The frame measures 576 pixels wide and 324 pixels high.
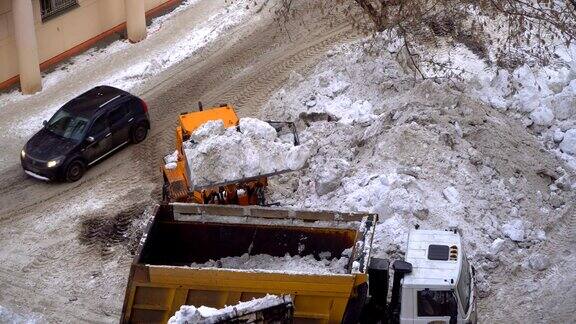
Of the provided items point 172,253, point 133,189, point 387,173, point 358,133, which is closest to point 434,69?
point 358,133

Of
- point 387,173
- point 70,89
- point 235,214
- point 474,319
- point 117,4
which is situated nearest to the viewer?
point 474,319

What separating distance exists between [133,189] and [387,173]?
5708mm

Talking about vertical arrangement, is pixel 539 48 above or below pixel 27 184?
above

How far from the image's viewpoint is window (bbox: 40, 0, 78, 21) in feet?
81.9

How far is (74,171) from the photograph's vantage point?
66.6 ft

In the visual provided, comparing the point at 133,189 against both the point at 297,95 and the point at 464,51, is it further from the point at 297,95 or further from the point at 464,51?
the point at 464,51

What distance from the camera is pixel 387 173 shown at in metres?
17.8

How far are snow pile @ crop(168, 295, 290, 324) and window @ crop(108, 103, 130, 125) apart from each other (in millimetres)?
9370

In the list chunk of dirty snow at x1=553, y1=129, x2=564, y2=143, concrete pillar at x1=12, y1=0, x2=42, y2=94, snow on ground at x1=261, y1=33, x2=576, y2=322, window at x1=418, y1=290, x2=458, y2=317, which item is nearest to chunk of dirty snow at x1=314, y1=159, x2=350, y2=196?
snow on ground at x1=261, y1=33, x2=576, y2=322

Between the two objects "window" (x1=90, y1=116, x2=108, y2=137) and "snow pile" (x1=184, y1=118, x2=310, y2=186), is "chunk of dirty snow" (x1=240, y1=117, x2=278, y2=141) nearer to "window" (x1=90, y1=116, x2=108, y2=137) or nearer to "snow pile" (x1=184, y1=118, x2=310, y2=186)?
"snow pile" (x1=184, y1=118, x2=310, y2=186)

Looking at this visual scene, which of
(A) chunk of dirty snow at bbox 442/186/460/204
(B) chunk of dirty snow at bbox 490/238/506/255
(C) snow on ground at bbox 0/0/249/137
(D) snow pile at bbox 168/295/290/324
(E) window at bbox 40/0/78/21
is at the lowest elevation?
(C) snow on ground at bbox 0/0/249/137

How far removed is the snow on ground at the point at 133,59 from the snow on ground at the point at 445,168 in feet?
15.6

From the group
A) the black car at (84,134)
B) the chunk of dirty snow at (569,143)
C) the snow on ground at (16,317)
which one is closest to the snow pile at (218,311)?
the snow on ground at (16,317)

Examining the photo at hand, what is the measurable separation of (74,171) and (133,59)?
20.3 feet
